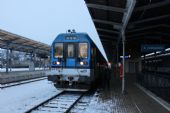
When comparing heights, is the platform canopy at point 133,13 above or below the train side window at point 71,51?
above

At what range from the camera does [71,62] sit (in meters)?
16.5

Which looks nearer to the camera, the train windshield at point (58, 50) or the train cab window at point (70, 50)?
the train cab window at point (70, 50)

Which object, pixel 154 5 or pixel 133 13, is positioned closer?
pixel 154 5

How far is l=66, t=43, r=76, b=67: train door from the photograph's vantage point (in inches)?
649

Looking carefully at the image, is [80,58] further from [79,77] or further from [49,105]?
[49,105]

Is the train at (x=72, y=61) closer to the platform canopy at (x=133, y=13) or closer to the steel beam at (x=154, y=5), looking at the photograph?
the platform canopy at (x=133, y=13)

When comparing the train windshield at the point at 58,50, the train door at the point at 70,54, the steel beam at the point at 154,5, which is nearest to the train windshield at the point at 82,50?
the train door at the point at 70,54

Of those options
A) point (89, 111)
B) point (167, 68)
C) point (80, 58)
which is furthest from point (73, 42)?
point (167, 68)

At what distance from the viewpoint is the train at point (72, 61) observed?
53.0 feet

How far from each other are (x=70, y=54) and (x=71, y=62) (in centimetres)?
48

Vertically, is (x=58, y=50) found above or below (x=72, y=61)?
above

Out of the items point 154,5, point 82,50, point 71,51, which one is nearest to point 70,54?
point 71,51

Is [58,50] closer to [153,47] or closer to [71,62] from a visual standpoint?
[71,62]

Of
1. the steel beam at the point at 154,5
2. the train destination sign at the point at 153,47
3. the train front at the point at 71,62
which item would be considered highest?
the steel beam at the point at 154,5
